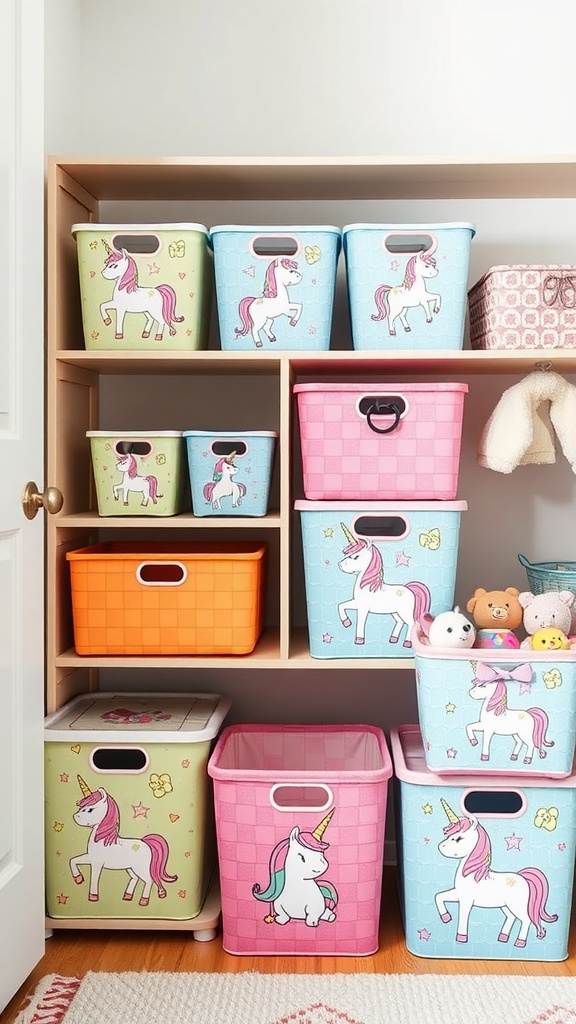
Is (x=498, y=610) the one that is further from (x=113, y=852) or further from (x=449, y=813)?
(x=113, y=852)

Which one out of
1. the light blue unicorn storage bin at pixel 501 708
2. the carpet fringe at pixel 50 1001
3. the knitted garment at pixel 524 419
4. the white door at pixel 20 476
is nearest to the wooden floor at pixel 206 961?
the carpet fringe at pixel 50 1001

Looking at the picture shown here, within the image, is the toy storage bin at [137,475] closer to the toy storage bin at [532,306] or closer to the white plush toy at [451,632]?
the white plush toy at [451,632]

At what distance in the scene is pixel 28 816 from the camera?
1.67 meters

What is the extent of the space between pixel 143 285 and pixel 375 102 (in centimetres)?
81

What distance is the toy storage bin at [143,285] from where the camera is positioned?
1.89m

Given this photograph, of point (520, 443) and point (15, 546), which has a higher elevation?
point (520, 443)

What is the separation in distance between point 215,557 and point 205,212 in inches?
35.7

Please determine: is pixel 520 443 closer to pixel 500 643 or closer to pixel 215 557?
pixel 500 643

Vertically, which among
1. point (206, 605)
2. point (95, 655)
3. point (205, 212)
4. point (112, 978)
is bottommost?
point (112, 978)

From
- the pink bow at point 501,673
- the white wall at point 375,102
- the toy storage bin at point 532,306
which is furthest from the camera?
the white wall at point 375,102

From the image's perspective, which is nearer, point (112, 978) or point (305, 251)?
point (112, 978)

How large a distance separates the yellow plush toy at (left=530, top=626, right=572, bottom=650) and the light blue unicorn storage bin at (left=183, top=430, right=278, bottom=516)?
0.62 meters

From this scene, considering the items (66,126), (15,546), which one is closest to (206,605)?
(15,546)

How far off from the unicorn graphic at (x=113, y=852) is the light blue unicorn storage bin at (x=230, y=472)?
2.09 feet
